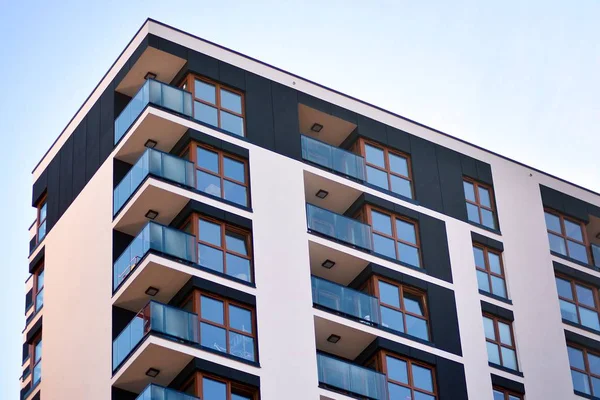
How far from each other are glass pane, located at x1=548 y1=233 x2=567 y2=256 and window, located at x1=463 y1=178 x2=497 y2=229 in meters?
2.53

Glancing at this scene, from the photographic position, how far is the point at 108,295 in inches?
1838

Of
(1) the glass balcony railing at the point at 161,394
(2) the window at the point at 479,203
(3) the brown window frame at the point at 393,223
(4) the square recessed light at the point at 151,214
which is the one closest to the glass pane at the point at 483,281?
(2) the window at the point at 479,203

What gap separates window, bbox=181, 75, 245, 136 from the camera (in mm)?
48781

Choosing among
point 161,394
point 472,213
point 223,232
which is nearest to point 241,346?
point 161,394

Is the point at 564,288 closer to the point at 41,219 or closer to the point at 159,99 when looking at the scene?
the point at 159,99

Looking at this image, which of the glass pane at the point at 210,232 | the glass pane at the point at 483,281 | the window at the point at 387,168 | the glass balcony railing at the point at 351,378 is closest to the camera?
the glass balcony railing at the point at 351,378

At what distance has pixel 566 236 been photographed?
55.3m

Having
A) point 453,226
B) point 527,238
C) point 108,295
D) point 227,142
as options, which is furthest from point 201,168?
point 527,238

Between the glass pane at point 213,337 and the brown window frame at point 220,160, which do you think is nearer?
the glass pane at point 213,337

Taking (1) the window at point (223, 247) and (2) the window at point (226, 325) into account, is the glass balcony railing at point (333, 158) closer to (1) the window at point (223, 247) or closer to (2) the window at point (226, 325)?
(1) the window at point (223, 247)

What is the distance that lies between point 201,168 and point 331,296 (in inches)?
217

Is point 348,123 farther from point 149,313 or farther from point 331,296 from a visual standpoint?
point 149,313

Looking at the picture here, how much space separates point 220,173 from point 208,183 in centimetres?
63

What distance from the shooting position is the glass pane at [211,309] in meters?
44.8
